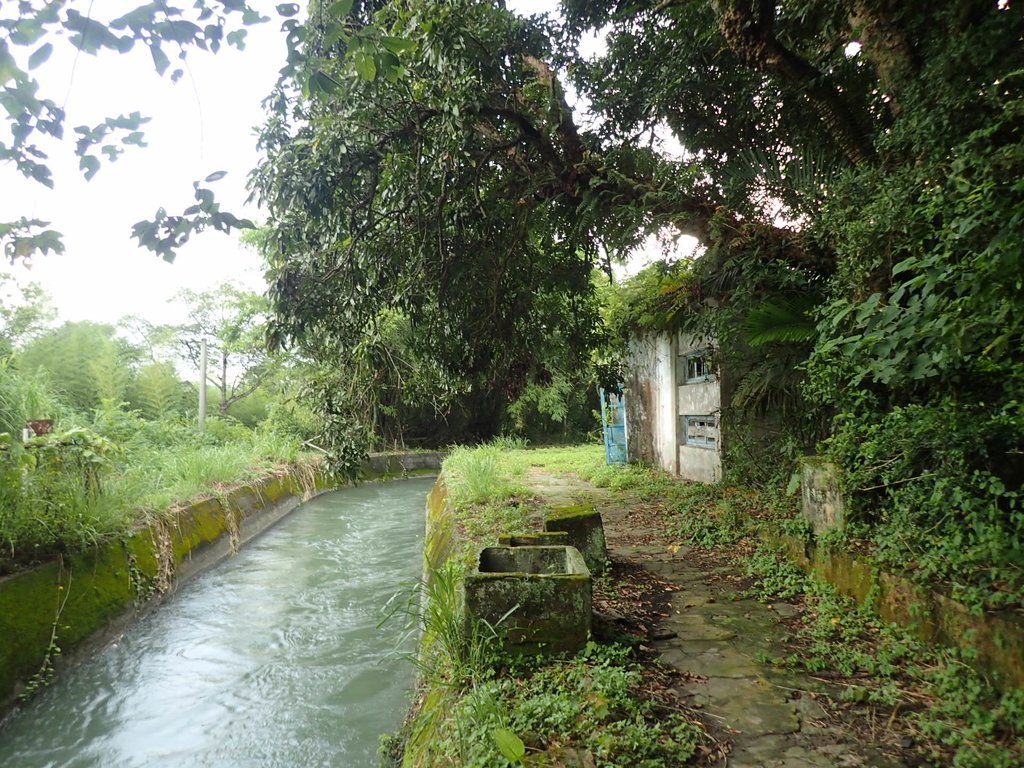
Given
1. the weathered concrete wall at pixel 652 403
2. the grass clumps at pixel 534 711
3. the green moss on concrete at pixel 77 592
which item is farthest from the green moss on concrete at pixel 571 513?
the weathered concrete wall at pixel 652 403

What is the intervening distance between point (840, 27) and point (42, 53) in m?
5.10

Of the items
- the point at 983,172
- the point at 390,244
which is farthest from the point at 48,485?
the point at 983,172

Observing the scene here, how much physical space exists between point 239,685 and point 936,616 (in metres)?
4.88

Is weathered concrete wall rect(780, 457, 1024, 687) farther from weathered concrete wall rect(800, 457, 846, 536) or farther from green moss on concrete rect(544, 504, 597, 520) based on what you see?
green moss on concrete rect(544, 504, 597, 520)

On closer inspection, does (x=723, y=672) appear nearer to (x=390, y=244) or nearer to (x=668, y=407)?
(x=390, y=244)

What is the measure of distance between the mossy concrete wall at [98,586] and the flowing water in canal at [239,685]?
0.65ft

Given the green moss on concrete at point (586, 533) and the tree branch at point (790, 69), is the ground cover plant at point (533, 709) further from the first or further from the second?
the tree branch at point (790, 69)

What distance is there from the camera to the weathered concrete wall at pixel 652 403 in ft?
32.8

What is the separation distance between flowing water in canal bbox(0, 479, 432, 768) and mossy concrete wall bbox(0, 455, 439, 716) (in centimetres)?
20

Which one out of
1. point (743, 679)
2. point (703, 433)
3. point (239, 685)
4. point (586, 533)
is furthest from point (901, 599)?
point (703, 433)

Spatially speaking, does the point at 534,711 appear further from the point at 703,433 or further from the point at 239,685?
the point at 703,433

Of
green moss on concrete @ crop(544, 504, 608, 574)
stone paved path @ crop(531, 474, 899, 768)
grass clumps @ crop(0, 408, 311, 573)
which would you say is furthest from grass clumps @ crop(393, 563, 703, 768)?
grass clumps @ crop(0, 408, 311, 573)

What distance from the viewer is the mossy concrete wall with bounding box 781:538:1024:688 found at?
2.42 meters

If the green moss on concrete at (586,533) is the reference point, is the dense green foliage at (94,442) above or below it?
above
